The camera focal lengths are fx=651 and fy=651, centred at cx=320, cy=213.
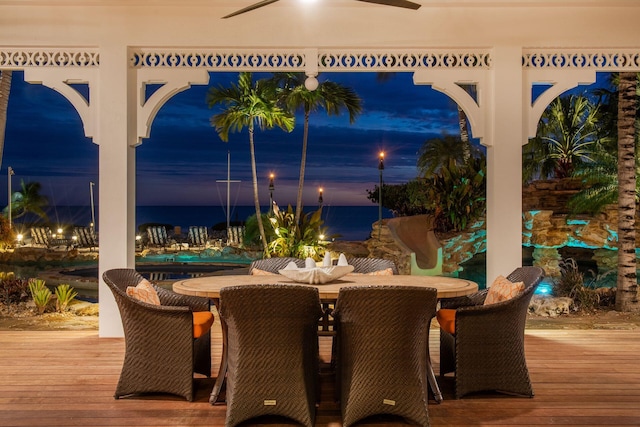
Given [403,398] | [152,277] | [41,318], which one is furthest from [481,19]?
[152,277]

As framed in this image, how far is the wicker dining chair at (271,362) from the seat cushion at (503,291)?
4.65 ft

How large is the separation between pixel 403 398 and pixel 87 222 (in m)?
14.8

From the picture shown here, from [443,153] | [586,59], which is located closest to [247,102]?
[443,153]

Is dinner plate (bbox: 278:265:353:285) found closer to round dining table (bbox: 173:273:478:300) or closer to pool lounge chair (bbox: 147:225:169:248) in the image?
round dining table (bbox: 173:273:478:300)

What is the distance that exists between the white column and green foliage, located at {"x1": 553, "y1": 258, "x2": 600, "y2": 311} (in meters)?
3.24

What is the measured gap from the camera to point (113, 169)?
6078 millimetres

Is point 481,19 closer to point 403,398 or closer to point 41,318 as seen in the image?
point 403,398

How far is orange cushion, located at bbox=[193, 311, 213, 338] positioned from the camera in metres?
4.04

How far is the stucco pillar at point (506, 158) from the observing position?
613cm

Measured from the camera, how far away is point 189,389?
397 cm

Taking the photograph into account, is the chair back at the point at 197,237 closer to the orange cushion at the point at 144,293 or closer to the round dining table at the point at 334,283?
the round dining table at the point at 334,283

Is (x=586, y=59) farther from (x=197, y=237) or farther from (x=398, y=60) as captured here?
(x=197, y=237)

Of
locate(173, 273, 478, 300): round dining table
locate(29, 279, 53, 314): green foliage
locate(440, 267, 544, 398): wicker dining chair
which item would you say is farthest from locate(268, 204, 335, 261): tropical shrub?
locate(440, 267, 544, 398): wicker dining chair

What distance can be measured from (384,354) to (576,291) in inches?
254
